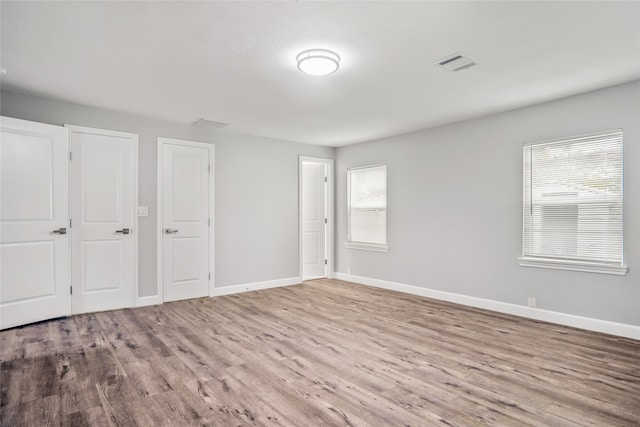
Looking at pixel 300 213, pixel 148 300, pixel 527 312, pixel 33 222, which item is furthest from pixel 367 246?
pixel 33 222

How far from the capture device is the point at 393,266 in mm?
5660

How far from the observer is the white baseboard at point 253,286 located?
5246mm

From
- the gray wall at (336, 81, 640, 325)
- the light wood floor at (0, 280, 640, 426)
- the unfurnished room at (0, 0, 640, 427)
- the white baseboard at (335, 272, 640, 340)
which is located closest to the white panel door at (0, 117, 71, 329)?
the unfurnished room at (0, 0, 640, 427)

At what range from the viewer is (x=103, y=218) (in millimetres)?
4289

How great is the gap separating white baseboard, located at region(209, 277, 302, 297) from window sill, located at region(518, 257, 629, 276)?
11.8ft

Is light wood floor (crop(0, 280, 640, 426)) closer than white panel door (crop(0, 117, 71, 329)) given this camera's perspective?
Yes

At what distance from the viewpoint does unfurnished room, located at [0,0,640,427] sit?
7.39ft

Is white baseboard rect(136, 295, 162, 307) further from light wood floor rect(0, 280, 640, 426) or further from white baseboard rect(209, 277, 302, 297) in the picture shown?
white baseboard rect(209, 277, 302, 297)

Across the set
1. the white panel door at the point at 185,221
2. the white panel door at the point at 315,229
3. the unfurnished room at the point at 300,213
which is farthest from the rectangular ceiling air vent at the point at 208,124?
the white panel door at the point at 315,229

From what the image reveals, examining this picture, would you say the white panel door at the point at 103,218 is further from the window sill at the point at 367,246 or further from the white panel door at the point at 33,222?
the window sill at the point at 367,246

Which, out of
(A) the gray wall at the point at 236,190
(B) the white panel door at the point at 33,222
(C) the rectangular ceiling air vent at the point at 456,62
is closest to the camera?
(C) the rectangular ceiling air vent at the point at 456,62

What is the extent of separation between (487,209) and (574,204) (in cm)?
96

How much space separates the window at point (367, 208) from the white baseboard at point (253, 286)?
1273mm

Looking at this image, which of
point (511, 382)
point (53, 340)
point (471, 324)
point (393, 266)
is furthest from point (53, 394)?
point (393, 266)
